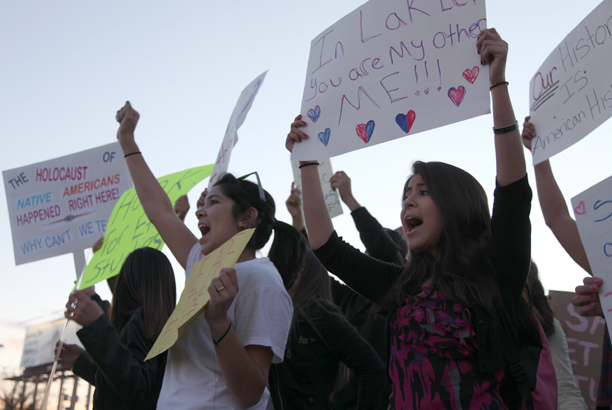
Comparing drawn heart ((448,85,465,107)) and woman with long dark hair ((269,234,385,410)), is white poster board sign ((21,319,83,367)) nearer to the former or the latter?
woman with long dark hair ((269,234,385,410))

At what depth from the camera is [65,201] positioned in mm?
4723

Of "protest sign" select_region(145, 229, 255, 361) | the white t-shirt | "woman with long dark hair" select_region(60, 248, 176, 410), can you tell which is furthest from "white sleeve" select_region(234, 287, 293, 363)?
"woman with long dark hair" select_region(60, 248, 176, 410)

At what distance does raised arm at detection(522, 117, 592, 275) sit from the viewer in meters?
2.34

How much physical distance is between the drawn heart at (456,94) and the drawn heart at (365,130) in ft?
1.15

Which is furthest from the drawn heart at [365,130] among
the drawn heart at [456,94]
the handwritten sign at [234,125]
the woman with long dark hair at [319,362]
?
the woman with long dark hair at [319,362]

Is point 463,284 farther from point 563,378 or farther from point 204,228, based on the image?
point 563,378

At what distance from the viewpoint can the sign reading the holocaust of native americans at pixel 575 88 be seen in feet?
7.36

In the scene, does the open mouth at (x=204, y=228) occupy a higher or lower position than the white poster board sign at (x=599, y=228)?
higher

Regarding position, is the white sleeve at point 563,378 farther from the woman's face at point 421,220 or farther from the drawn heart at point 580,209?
the woman's face at point 421,220

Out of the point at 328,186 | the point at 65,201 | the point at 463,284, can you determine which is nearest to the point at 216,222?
the point at 463,284

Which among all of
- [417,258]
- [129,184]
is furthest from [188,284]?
[129,184]

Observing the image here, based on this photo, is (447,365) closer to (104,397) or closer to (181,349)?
(181,349)

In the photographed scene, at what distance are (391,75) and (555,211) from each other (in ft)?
3.18

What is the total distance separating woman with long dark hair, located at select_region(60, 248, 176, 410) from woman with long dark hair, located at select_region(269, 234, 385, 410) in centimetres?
62
